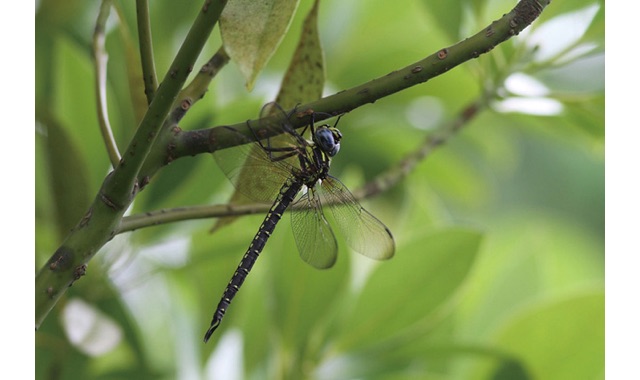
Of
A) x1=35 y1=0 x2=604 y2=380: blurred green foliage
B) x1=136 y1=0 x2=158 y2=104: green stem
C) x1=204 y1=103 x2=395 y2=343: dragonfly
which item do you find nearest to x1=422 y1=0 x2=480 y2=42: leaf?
x1=35 y1=0 x2=604 y2=380: blurred green foliage

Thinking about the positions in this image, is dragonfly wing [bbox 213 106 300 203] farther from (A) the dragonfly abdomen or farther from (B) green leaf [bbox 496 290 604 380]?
(B) green leaf [bbox 496 290 604 380]

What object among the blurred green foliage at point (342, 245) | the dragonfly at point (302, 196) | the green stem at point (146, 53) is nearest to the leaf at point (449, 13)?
the blurred green foliage at point (342, 245)

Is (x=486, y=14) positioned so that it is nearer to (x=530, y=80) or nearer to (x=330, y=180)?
(x=530, y=80)

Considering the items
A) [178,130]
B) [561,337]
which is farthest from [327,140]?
[561,337]

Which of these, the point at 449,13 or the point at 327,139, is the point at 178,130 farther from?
the point at 449,13

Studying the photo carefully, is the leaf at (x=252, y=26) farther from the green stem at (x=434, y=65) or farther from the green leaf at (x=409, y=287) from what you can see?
the green leaf at (x=409, y=287)
